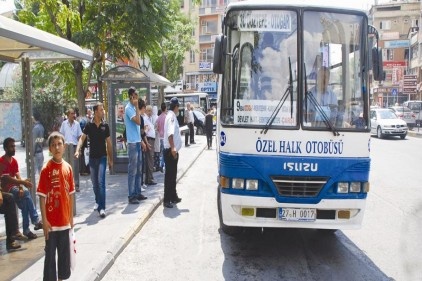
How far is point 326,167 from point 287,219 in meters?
Result: 0.79

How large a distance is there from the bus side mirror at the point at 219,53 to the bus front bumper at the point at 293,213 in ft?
5.35

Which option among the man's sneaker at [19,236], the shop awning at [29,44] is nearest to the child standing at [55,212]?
the shop awning at [29,44]

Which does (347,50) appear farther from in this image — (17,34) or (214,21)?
(214,21)

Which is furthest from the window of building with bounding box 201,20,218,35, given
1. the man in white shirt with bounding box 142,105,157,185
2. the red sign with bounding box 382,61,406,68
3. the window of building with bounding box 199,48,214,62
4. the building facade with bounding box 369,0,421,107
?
the man in white shirt with bounding box 142,105,157,185

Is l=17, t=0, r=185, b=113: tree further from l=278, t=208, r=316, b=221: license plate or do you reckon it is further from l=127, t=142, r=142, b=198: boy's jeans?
l=278, t=208, r=316, b=221: license plate

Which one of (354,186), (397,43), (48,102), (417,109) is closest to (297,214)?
(354,186)

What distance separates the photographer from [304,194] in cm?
534

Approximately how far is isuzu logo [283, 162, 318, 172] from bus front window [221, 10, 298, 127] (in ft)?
1.60

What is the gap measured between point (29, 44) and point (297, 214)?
3.79 meters

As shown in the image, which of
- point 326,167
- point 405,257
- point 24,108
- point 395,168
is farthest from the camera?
point 395,168

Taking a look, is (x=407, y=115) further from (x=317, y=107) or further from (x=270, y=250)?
(x=317, y=107)

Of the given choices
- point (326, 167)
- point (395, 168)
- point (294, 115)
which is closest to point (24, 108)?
point (294, 115)

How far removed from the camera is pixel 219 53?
5539mm

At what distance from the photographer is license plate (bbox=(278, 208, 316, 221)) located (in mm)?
5359
